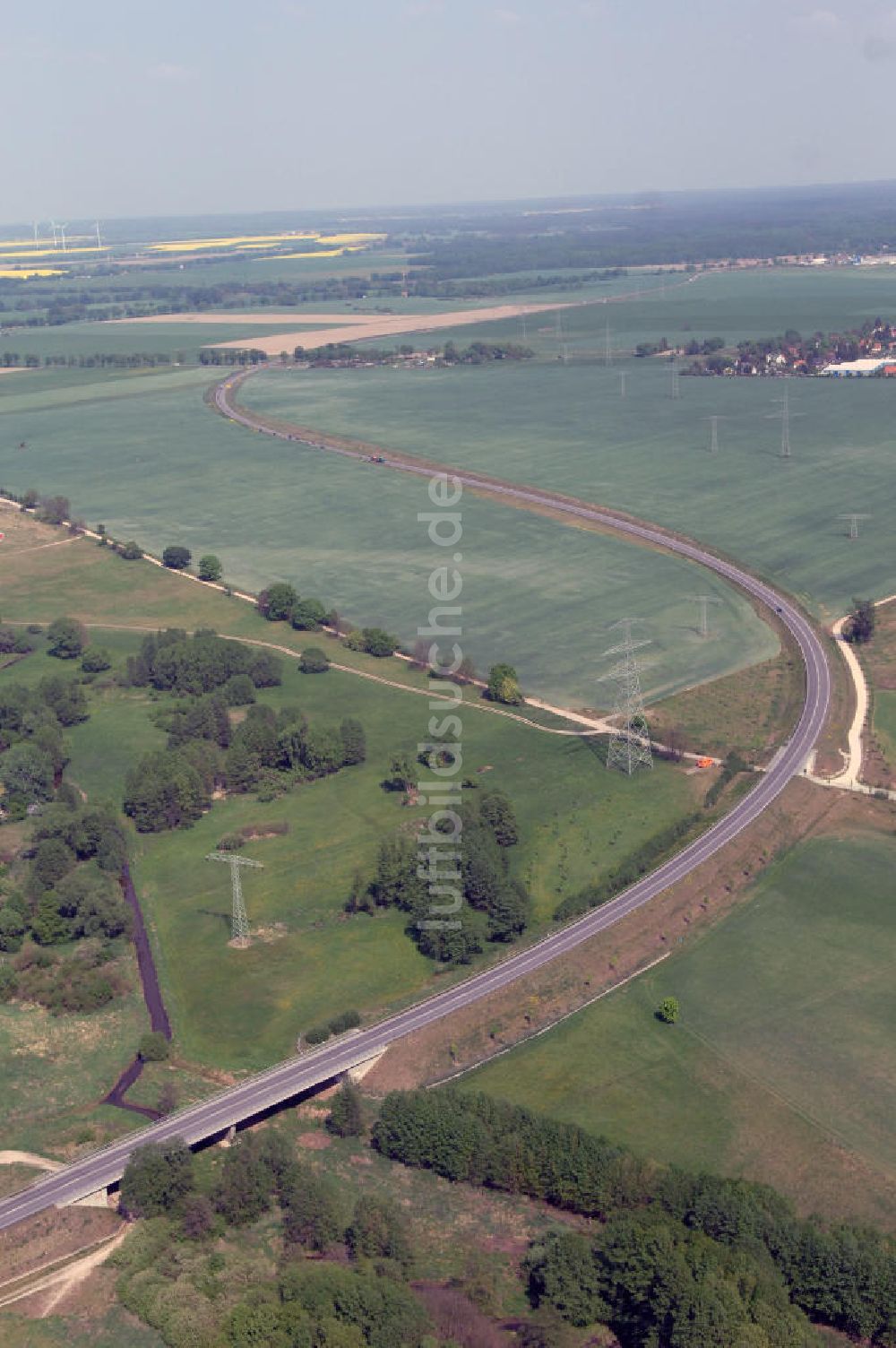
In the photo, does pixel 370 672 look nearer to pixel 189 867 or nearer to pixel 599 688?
pixel 599 688

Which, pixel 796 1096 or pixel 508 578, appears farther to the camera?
pixel 508 578

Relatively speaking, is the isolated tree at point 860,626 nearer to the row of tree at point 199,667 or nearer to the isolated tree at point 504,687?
the isolated tree at point 504,687

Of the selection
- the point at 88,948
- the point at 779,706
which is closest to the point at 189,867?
the point at 88,948

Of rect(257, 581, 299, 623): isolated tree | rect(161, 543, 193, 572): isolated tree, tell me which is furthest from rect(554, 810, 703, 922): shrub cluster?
rect(161, 543, 193, 572): isolated tree

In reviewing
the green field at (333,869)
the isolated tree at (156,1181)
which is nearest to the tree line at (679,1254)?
the isolated tree at (156,1181)

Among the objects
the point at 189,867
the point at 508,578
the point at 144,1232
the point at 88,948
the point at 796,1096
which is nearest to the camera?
the point at 144,1232

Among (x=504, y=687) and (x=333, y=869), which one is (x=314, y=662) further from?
(x=333, y=869)
